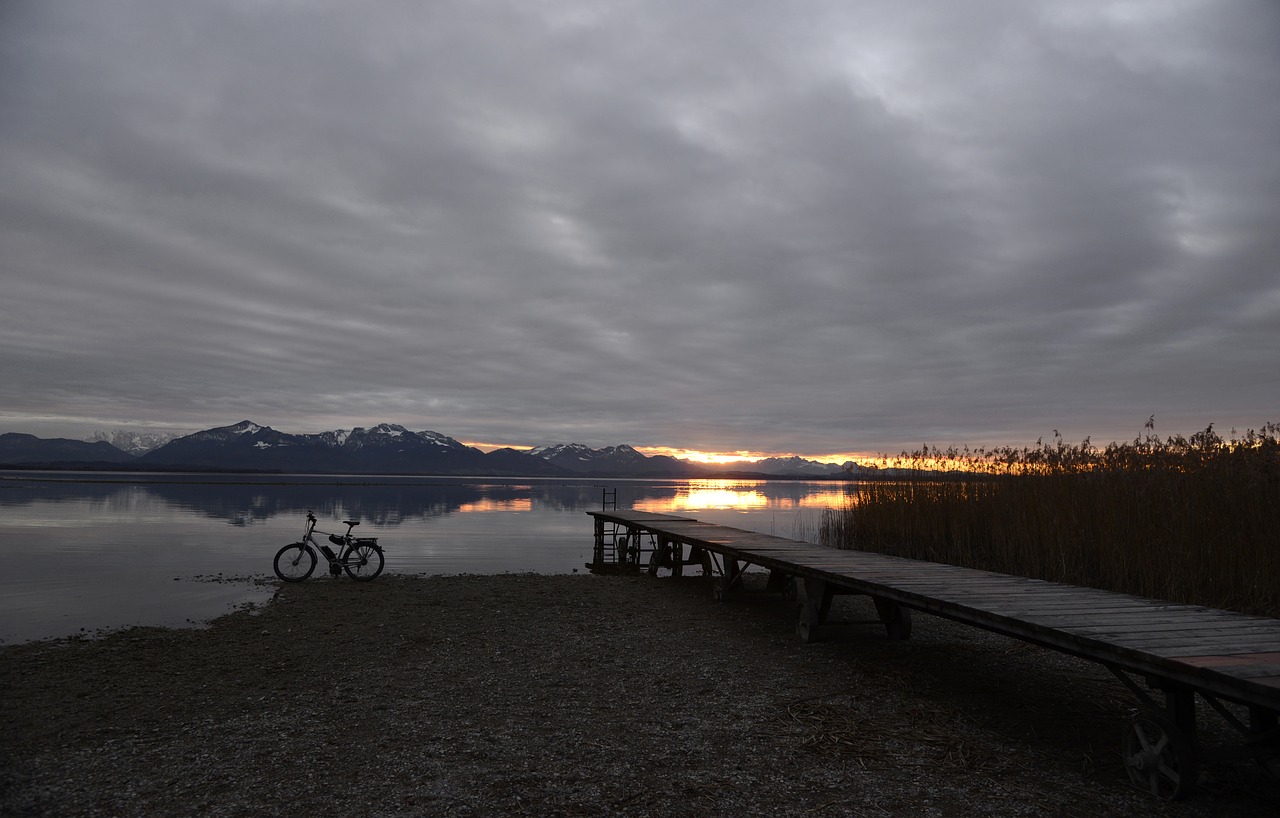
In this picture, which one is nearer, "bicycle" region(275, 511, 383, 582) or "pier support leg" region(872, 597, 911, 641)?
"pier support leg" region(872, 597, 911, 641)

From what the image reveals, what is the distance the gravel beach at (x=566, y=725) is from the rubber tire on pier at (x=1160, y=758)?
136 mm

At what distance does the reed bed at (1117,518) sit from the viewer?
8.73 metres

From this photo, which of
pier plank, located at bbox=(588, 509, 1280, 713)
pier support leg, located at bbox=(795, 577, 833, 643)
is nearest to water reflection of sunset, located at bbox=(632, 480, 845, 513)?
pier support leg, located at bbox=(795, 577, 833, 643)

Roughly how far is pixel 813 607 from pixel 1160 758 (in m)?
4.75

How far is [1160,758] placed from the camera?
4.50 metres

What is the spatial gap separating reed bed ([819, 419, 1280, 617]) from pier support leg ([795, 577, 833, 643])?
4182 mm

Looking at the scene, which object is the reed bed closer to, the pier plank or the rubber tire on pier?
the pier plank

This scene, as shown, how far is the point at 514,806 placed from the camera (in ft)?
14.4

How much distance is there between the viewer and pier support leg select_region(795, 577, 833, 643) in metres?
9.08

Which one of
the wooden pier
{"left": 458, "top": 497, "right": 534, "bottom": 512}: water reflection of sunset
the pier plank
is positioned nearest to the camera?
the pier plank

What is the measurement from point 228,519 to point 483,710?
35.0 meters

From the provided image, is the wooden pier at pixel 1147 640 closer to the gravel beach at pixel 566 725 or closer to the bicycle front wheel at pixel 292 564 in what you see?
the gravel beach at pixel 566 725

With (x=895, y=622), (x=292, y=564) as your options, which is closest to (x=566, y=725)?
(x=895, y=622)

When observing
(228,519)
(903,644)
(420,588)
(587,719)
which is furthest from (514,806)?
(228,519)
